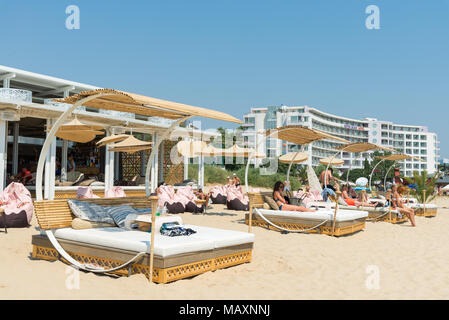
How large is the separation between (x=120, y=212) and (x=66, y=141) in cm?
1376

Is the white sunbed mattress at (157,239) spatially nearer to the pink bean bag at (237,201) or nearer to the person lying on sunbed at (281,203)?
the person lying on sunbed at (281,203)

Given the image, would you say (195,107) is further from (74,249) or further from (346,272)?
(346,272)

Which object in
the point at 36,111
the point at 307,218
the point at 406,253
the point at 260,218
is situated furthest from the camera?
the point at 36,111

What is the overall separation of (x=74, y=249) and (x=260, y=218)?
176 inches

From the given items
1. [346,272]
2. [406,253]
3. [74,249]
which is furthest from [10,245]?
[406,253]

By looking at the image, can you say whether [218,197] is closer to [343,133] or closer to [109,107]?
[109,107]

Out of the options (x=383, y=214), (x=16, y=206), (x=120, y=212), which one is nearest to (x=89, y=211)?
(x=120, y=212)

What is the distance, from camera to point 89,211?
5359 millimetres

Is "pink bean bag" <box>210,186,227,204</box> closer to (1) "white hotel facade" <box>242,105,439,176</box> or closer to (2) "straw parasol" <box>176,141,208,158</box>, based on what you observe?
(2) "straw parasol" <box>176,141,208,158</box>

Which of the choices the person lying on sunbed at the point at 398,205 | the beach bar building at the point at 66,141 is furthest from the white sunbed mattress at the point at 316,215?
the beach bar building at the point at 66,141

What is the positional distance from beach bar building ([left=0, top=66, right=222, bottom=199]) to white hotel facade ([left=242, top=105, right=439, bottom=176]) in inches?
1683

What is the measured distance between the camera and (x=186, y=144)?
55.1ft

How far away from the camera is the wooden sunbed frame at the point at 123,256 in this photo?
411 centimetres

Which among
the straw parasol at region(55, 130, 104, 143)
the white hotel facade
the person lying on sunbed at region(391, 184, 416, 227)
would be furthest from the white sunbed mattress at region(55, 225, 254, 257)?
the white hotel facade
